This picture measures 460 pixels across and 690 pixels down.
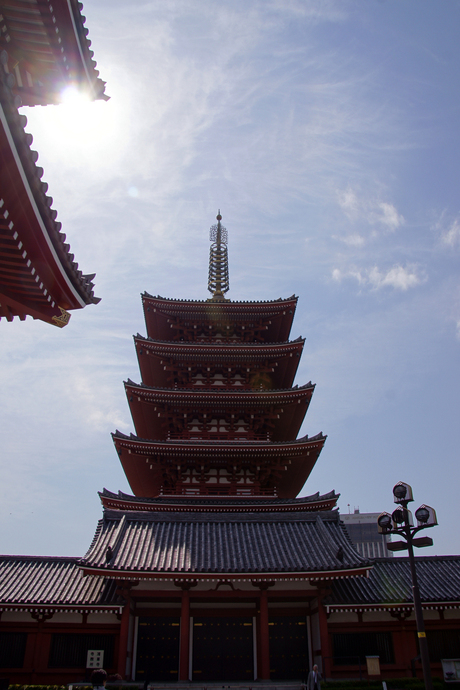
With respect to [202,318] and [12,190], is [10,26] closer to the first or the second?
[12,190]

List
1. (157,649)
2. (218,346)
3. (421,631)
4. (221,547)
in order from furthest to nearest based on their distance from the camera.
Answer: (218,346)
(221,547)
(157,649)
(421,631)

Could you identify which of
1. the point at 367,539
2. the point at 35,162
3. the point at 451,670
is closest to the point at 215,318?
the point at 451,670

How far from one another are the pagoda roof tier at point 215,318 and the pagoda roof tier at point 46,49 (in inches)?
746

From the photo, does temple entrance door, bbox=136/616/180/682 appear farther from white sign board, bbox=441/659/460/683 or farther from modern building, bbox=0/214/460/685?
white sign board, bbox=441/659/460/683

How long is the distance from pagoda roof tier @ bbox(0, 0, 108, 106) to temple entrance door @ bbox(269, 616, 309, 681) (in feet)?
60.2

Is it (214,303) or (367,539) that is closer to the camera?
(214,303)

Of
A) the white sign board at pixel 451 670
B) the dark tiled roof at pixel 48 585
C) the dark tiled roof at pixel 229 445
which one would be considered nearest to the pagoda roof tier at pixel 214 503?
the dark tiled roof at pixel 229 445

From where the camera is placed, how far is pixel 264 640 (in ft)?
54.2

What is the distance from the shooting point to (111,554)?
651 inches

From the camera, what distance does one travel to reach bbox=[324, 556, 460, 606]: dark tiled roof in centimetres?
1728

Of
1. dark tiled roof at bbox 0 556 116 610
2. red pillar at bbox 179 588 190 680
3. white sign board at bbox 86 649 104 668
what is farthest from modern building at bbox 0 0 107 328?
white sign board at bbox 86 649 104 668

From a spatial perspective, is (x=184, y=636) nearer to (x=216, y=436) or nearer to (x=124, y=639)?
(x=124, y=639)

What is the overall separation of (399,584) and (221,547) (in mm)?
6954

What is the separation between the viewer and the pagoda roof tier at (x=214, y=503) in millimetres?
21875
